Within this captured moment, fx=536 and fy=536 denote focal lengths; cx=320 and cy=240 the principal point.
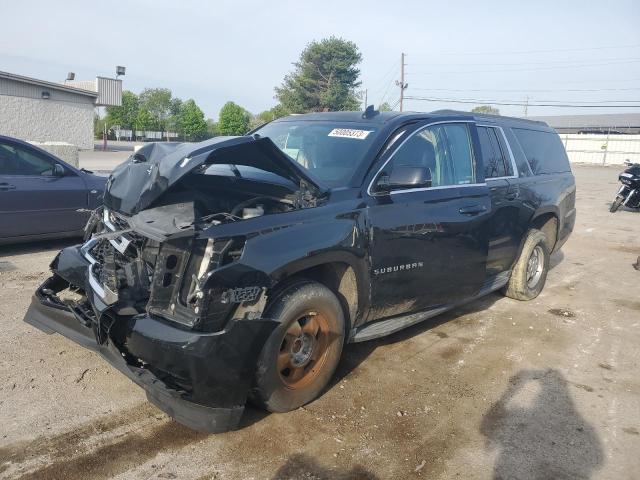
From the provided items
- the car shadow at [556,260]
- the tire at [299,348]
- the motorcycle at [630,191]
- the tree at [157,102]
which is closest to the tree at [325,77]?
the tree at [157,102]

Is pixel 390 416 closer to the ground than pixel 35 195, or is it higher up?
closer to the ground

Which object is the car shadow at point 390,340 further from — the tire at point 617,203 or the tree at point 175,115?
the tree at point 175,115

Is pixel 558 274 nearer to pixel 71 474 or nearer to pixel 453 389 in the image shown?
pixel 453 389

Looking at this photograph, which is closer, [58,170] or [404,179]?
[404,179]

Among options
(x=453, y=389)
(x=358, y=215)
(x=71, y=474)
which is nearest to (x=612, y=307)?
(x=453, y=389)

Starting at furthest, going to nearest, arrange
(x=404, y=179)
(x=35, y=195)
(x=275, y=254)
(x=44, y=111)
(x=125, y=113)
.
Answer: (x=125, y=113)
(x=44, y=111)
(x=35, y=195)
(x=404, y=179)
(x=275, y=254)

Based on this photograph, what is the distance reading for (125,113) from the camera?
77.2 meters

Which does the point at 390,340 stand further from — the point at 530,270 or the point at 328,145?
the point at 530,270

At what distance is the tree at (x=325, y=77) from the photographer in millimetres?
57125

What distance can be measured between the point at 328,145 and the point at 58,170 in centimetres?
461

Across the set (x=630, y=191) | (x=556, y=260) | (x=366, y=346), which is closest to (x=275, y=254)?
(x=366, y=346)

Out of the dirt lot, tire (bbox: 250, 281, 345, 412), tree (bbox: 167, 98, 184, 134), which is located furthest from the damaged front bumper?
tree (bbox: 167, 98, 184, 134)

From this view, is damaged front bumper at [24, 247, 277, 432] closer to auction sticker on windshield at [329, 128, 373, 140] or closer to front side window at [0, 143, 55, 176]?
auction sticker on windshield at [329, 128, 373, 140]

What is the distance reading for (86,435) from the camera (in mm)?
3143
